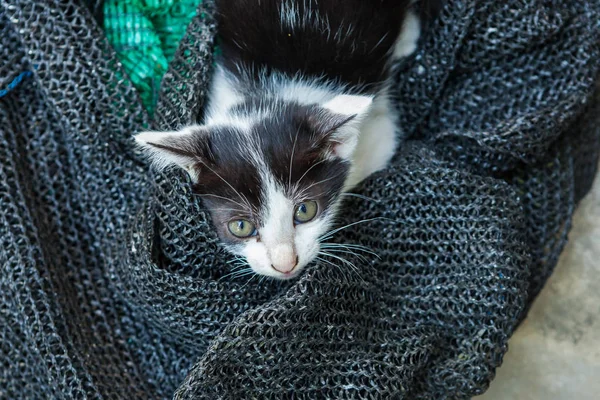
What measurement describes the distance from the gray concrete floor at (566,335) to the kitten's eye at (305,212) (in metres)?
0.70

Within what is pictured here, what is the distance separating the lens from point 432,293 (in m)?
1.20

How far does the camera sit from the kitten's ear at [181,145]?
97 cm

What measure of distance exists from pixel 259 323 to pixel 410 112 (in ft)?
1.95

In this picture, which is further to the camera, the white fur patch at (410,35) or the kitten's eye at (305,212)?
the white fur patch at (410,35)

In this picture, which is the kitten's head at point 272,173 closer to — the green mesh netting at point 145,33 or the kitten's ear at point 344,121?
the kitten's ear at point 344,121

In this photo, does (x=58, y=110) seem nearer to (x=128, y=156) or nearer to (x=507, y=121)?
(x=128, y=156)

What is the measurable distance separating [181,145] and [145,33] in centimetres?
42

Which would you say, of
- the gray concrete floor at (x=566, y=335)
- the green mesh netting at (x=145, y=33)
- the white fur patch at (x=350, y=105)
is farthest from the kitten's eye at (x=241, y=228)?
the gray concrete floor at (x=566, y=335)

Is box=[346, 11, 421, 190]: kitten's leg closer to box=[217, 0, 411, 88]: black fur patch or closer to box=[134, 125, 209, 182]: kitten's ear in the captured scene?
box=[217, 0, 411, 88]: black fur patch

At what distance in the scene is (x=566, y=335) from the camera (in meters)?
1.44

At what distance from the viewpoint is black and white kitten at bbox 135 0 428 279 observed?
1037 millimetres

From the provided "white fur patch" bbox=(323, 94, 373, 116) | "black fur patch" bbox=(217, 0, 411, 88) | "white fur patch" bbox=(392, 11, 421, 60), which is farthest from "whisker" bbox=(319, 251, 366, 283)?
"white fur patch" bbox=(392, 11, 421, 60)

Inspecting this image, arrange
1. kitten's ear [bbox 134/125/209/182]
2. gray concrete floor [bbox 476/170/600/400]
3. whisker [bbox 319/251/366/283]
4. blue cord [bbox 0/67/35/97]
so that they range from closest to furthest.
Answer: kitten's ear [bbox 134/125/209/182] < whisker [bbox 319/251/366/283] < blue cord [bbox 0/67/35/97] < gray concrete floor [bbox 476/170/600/400]

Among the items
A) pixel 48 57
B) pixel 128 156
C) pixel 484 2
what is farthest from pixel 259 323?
pixel 484 2
